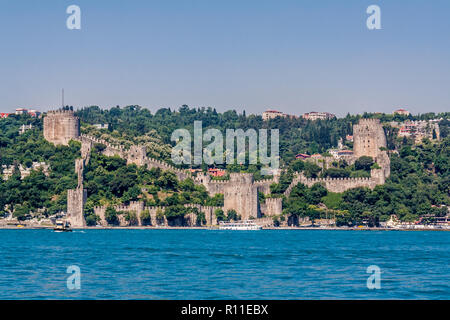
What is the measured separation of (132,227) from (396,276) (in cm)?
3872

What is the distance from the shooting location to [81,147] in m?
72.9

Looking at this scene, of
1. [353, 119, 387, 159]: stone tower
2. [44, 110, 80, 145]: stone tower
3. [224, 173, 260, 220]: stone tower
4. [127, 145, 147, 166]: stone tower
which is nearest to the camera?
[224, 173, 260, 220]: stone tower

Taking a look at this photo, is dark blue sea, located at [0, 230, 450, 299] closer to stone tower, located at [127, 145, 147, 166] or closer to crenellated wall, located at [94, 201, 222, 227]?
crenellated wall, located at [94, 201, 222, 227]

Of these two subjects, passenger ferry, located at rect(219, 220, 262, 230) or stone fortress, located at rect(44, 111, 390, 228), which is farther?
stone fortress, located at rect(44, 111, 390, 228)

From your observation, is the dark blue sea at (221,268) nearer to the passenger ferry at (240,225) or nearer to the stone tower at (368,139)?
the passenger ferry at (240,225)

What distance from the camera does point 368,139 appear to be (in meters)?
82.8

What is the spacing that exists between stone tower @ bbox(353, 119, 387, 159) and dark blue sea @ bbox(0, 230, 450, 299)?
28549 mm

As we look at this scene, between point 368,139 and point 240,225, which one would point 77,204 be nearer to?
point 240,225

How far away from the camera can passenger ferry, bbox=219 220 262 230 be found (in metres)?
65.9

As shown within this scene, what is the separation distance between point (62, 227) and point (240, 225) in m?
13.3

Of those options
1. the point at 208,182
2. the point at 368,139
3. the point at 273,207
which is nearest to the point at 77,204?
the point at 208,182

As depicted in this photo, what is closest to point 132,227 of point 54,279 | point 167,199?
point 167,199

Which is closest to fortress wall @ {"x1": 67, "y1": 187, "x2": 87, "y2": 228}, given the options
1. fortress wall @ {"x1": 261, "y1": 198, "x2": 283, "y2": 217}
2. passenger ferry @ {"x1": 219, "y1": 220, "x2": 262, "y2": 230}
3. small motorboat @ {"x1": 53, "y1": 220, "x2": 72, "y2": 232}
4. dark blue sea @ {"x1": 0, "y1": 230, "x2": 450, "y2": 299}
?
small motorboat @ {"x1": 53, "y1": 220, "x2": 72, "y2": 232}

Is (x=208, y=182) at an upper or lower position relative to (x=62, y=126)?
lower
